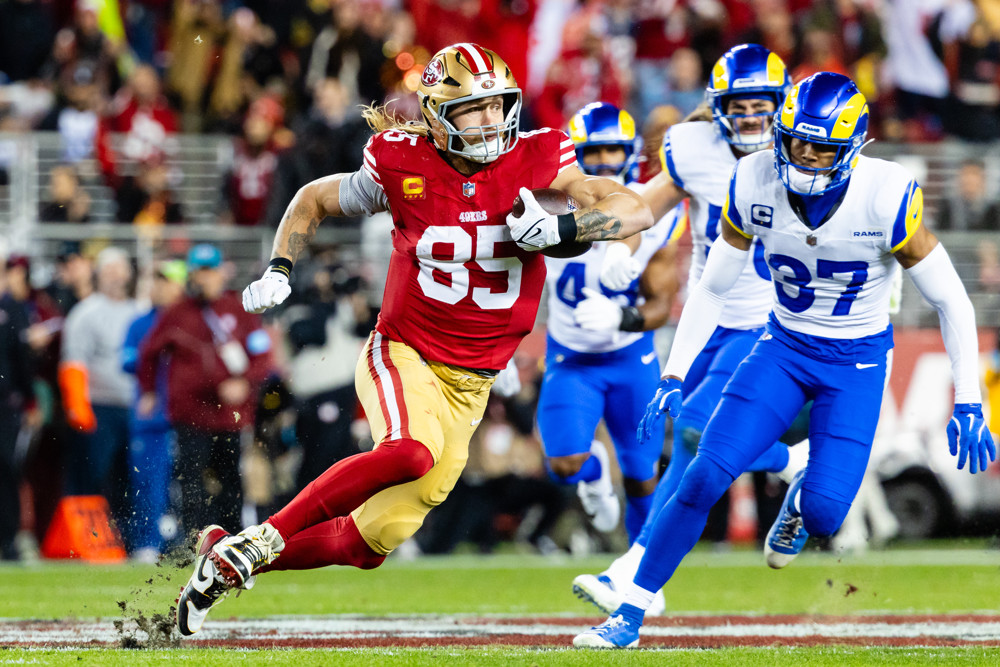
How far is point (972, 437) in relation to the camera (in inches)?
198

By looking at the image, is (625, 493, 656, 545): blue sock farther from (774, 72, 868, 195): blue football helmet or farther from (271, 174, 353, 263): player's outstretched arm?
(271, 174, 353, 263): player's outstretched arm

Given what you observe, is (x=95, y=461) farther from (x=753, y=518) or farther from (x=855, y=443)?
(x=855, y=443)

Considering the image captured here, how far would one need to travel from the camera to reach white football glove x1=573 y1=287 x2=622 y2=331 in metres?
6.65

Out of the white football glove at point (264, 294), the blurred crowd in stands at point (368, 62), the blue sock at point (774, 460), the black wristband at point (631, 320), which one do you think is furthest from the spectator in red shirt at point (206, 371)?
the white football glove at point (264, 294)

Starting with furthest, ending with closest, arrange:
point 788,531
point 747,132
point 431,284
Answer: point 747,132 → point 788,531 → point 431,284

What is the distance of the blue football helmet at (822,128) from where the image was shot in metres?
4.95

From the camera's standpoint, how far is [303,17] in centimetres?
1224

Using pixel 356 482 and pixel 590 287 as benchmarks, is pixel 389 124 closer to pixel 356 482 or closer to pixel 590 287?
pixel 356 482

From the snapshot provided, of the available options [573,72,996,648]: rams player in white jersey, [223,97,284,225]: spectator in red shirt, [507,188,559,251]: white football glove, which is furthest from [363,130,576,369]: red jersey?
[223,97,284,225]: spectator in red shirt

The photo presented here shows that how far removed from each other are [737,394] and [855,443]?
20.0 inches

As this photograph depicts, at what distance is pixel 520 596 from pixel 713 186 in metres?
2.64

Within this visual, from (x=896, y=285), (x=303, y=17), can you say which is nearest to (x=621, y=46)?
(x=303, y=17)

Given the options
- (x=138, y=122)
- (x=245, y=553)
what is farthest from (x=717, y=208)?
(x=138, y=122)

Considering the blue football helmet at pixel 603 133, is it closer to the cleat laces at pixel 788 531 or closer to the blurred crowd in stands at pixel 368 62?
the cleat laces at pixel 788 531
